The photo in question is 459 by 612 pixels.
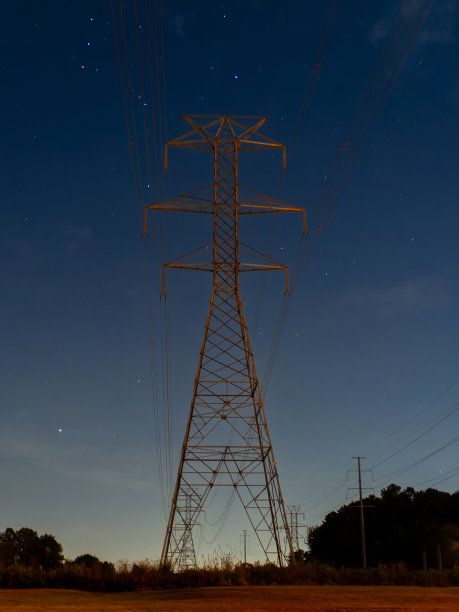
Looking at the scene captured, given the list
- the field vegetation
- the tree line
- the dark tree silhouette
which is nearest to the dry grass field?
the field vegetation

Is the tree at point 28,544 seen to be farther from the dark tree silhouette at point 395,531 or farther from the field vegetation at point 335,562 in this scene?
the dark tree silhouette at point 395,531

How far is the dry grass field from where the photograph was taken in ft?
49.8

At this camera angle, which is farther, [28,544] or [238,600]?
[28,544]

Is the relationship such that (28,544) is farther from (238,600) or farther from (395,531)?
(238,600)

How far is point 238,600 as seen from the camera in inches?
679

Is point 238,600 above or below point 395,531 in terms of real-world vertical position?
below

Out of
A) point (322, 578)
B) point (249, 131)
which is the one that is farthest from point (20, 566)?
point (249, 131)

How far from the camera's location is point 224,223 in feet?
118

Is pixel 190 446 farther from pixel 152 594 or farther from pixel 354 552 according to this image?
pixel 354 552

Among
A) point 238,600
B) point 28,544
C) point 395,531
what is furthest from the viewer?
point 28,544

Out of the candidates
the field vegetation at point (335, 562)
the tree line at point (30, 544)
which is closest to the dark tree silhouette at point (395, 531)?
the field vegetation at point (335, 562)

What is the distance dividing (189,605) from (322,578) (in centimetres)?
1078

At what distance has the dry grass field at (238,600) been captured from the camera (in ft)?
49.8

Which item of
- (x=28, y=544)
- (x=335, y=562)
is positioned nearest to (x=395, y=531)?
(x=335, y=562)
